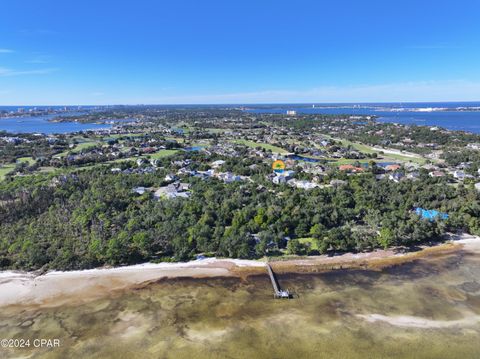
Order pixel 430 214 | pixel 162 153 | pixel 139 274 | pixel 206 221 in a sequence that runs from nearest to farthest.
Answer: pixel 139 274
pixel 206 221
pixel 430 214
pixel 162 153

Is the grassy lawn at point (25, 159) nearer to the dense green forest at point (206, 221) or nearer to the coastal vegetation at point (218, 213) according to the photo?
the coastal vegetation at point (218, 213)

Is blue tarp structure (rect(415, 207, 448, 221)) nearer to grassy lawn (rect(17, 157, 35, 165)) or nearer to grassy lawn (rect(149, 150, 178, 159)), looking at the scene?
grassy lawn (rect(149, 150, 178, 159))

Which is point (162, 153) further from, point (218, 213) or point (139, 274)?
point (139, 274)

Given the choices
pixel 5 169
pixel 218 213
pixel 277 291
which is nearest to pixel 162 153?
pixel 5 169

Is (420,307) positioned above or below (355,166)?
below

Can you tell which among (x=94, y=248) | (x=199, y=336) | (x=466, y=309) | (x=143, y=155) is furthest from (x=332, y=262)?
(x=143, y=155)

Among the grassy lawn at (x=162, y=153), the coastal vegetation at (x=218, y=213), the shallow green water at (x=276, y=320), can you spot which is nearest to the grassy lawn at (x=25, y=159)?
the coastal vegetation at (x=218, y=213)

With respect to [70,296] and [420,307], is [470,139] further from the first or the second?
[70,296]
